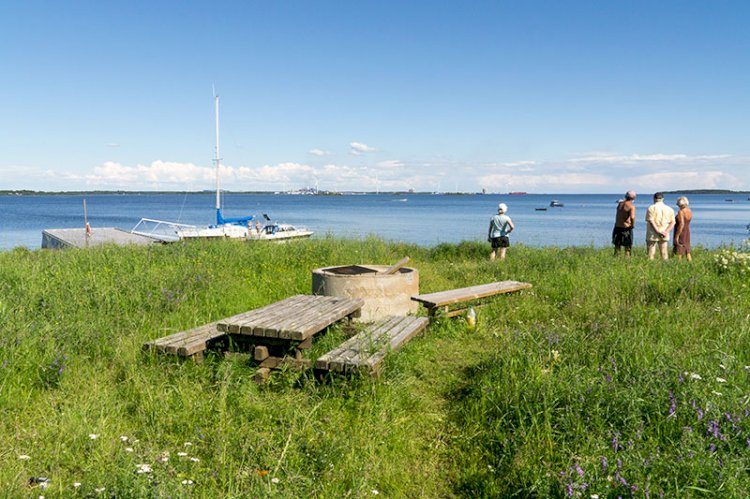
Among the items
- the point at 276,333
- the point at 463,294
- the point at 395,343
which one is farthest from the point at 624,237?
the point at 276,333

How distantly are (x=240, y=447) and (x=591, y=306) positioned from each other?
5.29m

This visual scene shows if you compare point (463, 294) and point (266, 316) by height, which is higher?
point (266, 316)

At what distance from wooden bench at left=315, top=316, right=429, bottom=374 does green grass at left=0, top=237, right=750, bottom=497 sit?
0.16 meters


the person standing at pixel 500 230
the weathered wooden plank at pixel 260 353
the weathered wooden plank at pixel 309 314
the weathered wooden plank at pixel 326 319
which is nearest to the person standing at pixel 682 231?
the person standing at pixel 500 230

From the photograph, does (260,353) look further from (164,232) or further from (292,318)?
(164,232)

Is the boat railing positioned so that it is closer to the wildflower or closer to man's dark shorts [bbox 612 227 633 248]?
man's dark shorts [bbox 612 227 633 248]

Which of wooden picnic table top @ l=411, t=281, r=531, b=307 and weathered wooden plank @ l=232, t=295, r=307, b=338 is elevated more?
weathered wooden plank @ l=232, t=295, r=307, b=338

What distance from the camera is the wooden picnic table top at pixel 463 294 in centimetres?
711

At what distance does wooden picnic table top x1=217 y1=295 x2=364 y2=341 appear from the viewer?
4.70m

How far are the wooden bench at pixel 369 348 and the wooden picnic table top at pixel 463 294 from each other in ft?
3.42

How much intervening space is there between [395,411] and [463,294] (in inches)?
139

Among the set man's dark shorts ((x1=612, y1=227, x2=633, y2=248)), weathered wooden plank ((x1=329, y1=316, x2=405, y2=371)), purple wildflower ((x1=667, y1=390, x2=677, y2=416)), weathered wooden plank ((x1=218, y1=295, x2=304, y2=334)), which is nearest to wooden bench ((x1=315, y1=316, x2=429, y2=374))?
weathered wooden plank ((x1=329, y1=316, x2=405, y2=371))

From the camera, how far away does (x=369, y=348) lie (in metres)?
4.85

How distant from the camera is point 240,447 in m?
3.56
